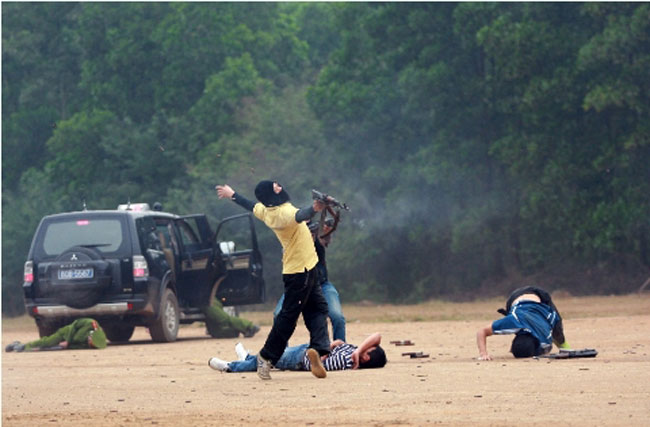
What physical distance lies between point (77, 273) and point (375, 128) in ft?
82.4

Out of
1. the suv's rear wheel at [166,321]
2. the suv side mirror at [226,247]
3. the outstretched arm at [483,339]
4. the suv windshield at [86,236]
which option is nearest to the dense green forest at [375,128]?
the suv side mirror at [226,247]

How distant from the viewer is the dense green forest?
3594cm

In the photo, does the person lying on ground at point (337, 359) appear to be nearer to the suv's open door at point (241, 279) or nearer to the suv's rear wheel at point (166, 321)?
the suv's rear wheel at point (166, 321)

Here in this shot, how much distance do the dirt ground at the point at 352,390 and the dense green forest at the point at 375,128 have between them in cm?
1921

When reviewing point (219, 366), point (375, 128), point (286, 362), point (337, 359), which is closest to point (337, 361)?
point (337, 359)

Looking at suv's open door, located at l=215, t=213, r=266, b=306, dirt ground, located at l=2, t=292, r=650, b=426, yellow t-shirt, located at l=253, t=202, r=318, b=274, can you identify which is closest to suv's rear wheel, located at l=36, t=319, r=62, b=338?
dirt ground, located at l=2, t=292, r=650, b=426

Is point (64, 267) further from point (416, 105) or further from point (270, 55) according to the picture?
point (270, 55)

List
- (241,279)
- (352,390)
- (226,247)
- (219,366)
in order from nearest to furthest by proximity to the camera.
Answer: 1. (352,390)
2. (219,366)
3. (241,279)
4. (226,247)

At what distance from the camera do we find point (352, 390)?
10492 mm

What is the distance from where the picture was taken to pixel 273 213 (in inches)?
462

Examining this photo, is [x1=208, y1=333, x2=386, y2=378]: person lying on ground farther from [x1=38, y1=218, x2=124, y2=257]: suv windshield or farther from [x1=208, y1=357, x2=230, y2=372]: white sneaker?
[x1=38, y1=218, x2=124, y2=257]: suv windshield

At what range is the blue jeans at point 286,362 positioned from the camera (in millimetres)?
12445

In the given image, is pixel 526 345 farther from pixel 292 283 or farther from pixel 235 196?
pixel 235 196

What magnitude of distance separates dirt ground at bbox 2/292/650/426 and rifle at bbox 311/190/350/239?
1.44 metres
